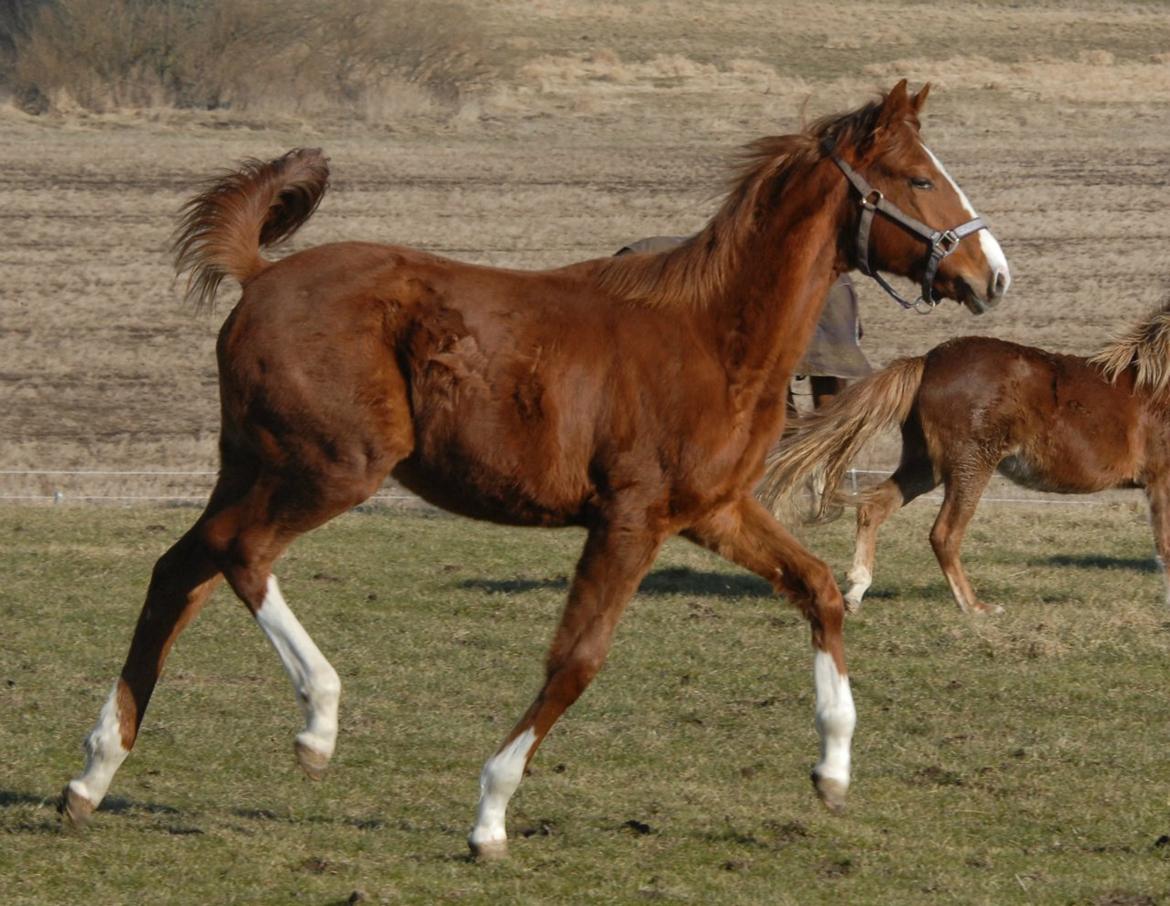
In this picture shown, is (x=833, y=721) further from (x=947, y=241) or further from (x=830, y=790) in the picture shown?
(x=947, y=241)

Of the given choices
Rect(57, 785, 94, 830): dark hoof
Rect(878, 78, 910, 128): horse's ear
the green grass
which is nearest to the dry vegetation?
the green grass

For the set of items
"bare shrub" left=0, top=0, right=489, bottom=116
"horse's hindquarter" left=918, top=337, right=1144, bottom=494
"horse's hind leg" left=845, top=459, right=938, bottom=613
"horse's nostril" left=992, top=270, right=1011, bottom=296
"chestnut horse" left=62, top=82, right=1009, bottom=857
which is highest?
"horse's nostril" left=992, top=270, right=1011, bottom=296

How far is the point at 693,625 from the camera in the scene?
9.38m

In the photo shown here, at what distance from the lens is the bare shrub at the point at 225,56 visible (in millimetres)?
28219

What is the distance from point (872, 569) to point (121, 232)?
1370 centimetres

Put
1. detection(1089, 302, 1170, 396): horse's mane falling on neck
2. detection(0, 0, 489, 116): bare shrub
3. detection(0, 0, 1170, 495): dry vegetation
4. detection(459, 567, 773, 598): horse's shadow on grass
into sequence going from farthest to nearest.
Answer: detection(0, 0, 489, 116): bare shrub, detection(0, 0, 1170, 495): dry vegetation, detection(1089, 302, 1170, 396): horse's mane falling on neck, detection(459, 567, 773, 598): horse's shadow on grass

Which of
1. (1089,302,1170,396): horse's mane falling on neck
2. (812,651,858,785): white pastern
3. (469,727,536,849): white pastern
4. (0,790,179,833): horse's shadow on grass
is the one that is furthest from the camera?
(1089,302,1170,396): horse's mane falling on neck

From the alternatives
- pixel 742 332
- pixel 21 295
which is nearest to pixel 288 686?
pixel 742 332

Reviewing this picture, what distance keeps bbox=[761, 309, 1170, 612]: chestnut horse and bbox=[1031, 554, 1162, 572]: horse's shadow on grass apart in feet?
2.99

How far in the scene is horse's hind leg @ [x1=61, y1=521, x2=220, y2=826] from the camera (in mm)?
5750

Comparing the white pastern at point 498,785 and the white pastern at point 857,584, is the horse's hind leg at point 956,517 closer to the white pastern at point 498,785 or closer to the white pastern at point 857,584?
the white pastern at point 857,584

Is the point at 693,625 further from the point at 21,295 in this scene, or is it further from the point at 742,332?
the point at 21,295

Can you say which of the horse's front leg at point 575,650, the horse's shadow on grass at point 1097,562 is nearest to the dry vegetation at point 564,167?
the horse's shadow on grass at point 1097,562

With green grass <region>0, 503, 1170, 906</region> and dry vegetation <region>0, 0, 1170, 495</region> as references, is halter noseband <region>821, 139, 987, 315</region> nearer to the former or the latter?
green grass <region>0, 503, 1170, 906</region>
